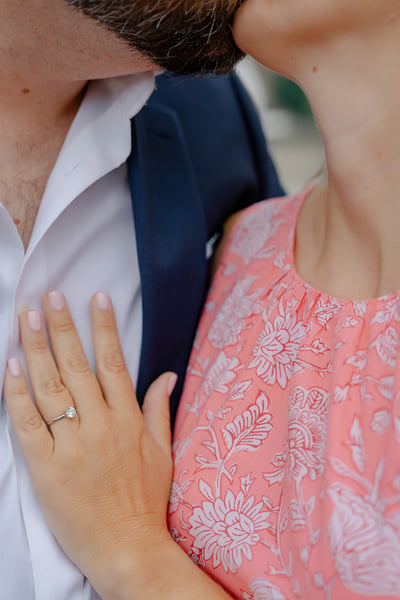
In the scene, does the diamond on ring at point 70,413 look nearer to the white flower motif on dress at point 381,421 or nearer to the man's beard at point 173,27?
the white flower motif on dress at point 381,421

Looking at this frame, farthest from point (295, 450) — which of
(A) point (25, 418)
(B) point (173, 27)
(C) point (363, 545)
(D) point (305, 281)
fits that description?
(B) point (173, 27)

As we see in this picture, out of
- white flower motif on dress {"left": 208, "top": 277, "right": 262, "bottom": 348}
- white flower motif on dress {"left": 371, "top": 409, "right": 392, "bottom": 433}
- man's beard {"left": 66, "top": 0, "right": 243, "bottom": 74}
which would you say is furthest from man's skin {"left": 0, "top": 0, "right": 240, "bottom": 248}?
white flower motif on dress {"left": 371, "top": 409, "right": 392, "bottom": 433}

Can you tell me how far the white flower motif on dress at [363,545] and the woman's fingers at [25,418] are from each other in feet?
1.25

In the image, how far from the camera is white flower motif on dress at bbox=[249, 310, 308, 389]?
821 mm

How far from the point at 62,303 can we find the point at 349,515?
0.48 meters

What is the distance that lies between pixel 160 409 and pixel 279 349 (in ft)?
0.67

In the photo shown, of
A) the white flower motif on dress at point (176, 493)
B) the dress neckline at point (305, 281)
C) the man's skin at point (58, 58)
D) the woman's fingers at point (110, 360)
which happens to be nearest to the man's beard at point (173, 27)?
the man's skin at point (58, 58)

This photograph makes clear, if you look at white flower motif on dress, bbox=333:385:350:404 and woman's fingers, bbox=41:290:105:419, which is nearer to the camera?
white flower motif on dress, bbox=333:385:350:404

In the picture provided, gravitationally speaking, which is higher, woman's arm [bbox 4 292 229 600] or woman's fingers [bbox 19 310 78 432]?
woman's fingers [bbox 19 310 78 432]

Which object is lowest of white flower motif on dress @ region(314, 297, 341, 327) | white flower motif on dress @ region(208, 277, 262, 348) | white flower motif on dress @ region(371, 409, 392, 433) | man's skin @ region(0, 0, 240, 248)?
white flower motif on dress @ region(371, 409, 392, 433)

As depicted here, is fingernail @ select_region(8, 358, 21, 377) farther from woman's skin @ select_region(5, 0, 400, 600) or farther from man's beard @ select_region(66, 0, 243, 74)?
man's beard @ select_region(66, 0, 243, 74)

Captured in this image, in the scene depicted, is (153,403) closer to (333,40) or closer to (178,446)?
(178,446)

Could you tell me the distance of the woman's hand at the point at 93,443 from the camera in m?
0.81

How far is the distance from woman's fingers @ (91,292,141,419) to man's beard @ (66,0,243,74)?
0.36 m
